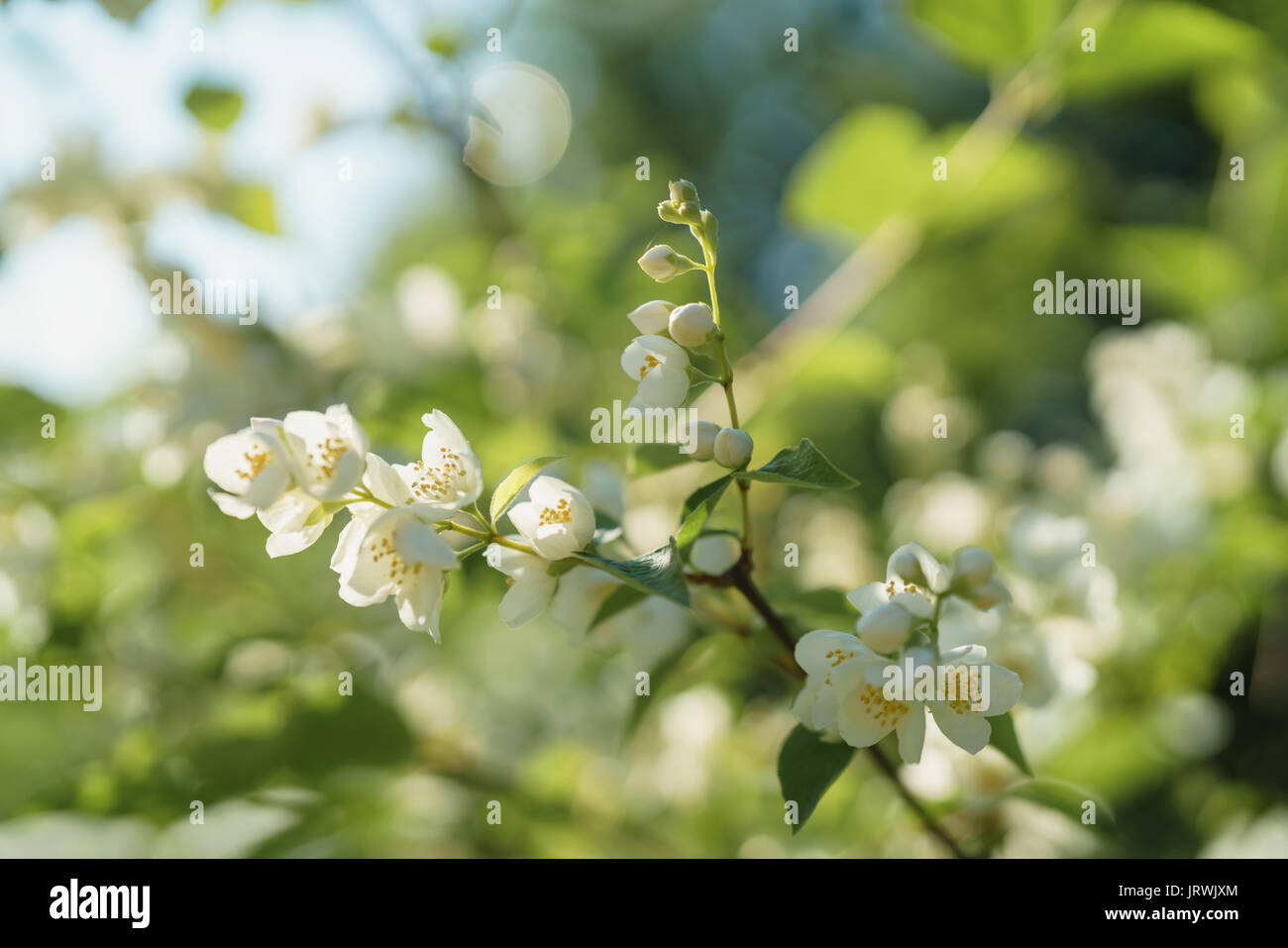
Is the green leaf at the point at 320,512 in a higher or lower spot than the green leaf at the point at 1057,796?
higher

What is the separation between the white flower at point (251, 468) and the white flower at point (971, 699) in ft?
1.71

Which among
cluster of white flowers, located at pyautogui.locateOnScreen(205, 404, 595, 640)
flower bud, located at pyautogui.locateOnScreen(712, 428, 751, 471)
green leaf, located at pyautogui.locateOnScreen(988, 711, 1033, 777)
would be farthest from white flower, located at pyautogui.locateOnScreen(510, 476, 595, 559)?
green leaf, located at pyautogui.locateOnScreen(988, 711, 1033, 777)

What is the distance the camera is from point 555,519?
785mm

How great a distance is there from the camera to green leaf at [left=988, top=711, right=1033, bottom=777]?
788mm

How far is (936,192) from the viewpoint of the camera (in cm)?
168

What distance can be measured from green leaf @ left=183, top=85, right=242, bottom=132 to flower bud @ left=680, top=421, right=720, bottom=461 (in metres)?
1.03

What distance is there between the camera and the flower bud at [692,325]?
73cm

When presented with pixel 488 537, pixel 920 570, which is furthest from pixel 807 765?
pixel 488 537

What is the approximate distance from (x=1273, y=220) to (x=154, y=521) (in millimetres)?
2339
